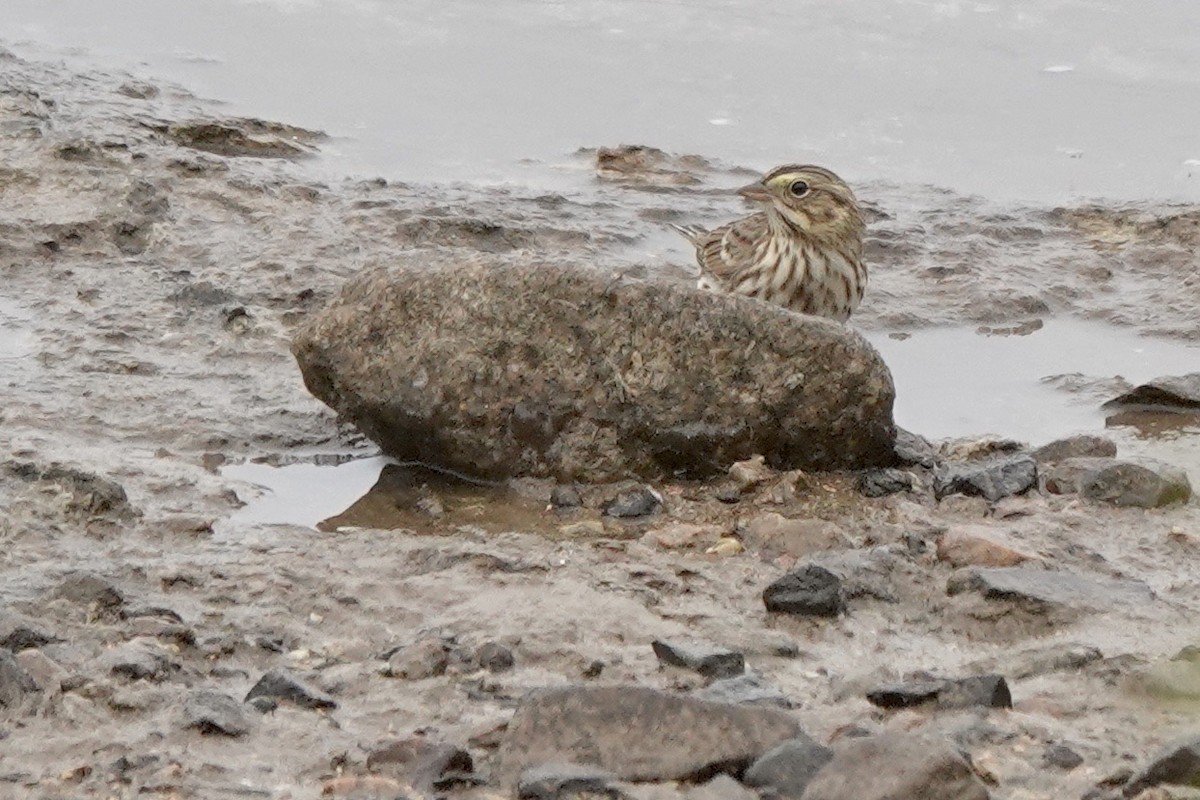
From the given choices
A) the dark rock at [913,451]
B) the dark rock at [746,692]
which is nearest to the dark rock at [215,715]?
the dark rock at [746,692]

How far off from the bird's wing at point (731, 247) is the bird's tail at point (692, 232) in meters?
0.14

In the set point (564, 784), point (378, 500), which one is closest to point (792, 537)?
point (378, 500)

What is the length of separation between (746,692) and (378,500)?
2255 millimetres

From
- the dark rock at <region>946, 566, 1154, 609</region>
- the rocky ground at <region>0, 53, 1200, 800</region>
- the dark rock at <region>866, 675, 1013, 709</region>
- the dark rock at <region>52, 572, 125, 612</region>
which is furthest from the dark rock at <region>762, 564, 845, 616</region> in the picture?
the dark rock at <region>52, 572, 125, 612</region>

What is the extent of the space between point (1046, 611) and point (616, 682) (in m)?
1.35

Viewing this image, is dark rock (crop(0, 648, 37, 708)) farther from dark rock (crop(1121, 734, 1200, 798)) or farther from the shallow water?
the shallow water

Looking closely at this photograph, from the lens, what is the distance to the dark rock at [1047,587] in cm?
602

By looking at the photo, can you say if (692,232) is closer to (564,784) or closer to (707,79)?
(707,79)

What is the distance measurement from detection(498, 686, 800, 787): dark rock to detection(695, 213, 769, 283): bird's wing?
4.81m

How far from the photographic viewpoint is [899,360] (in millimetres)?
9164

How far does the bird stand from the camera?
905 cm

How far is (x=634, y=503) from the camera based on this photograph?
278 inches

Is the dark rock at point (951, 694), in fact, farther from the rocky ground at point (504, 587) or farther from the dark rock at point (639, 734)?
the dark rock at point (639, 734)

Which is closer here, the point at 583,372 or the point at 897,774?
the point at 897,774
